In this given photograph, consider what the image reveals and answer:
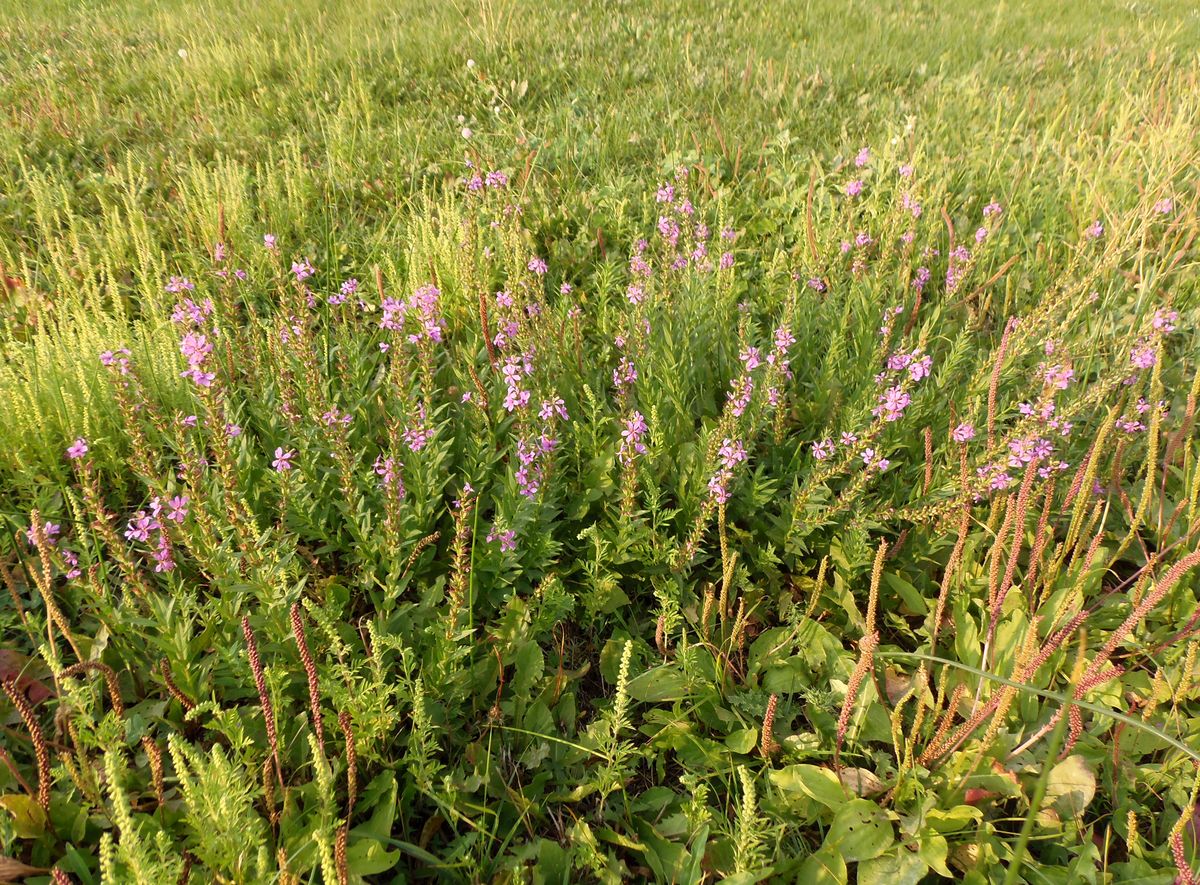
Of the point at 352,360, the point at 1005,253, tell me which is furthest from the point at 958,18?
the point at 352,360

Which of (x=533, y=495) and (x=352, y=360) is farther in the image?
(x=352, y=360)

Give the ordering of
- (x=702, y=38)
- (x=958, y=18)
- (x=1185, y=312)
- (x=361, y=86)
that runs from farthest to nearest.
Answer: (x=958, y=18), (x=702, y=38), (x=361, y=86), (x=1185, y=312)

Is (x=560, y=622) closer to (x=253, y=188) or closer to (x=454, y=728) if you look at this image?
(x=454, y=728)

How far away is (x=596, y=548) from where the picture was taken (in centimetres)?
220

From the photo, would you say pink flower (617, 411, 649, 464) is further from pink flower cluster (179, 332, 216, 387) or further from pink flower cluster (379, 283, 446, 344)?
pink flower cluster (179, 332, 216, 387)

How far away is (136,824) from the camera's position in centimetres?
155

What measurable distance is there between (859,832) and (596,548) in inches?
39.2

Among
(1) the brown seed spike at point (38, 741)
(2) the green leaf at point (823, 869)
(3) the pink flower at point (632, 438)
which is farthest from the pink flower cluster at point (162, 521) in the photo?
(2) the green leaf at point (823, 869)

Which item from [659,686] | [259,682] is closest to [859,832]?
[659,686]

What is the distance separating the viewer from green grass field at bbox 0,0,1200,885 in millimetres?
1689

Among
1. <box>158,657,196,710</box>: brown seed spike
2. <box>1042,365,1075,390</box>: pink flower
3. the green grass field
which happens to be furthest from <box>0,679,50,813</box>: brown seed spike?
<box>1042,365,1075,390</box>: pink flower

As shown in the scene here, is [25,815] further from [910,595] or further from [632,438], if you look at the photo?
[910,595]

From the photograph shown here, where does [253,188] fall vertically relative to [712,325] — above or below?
above

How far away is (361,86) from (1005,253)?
13.3ft
